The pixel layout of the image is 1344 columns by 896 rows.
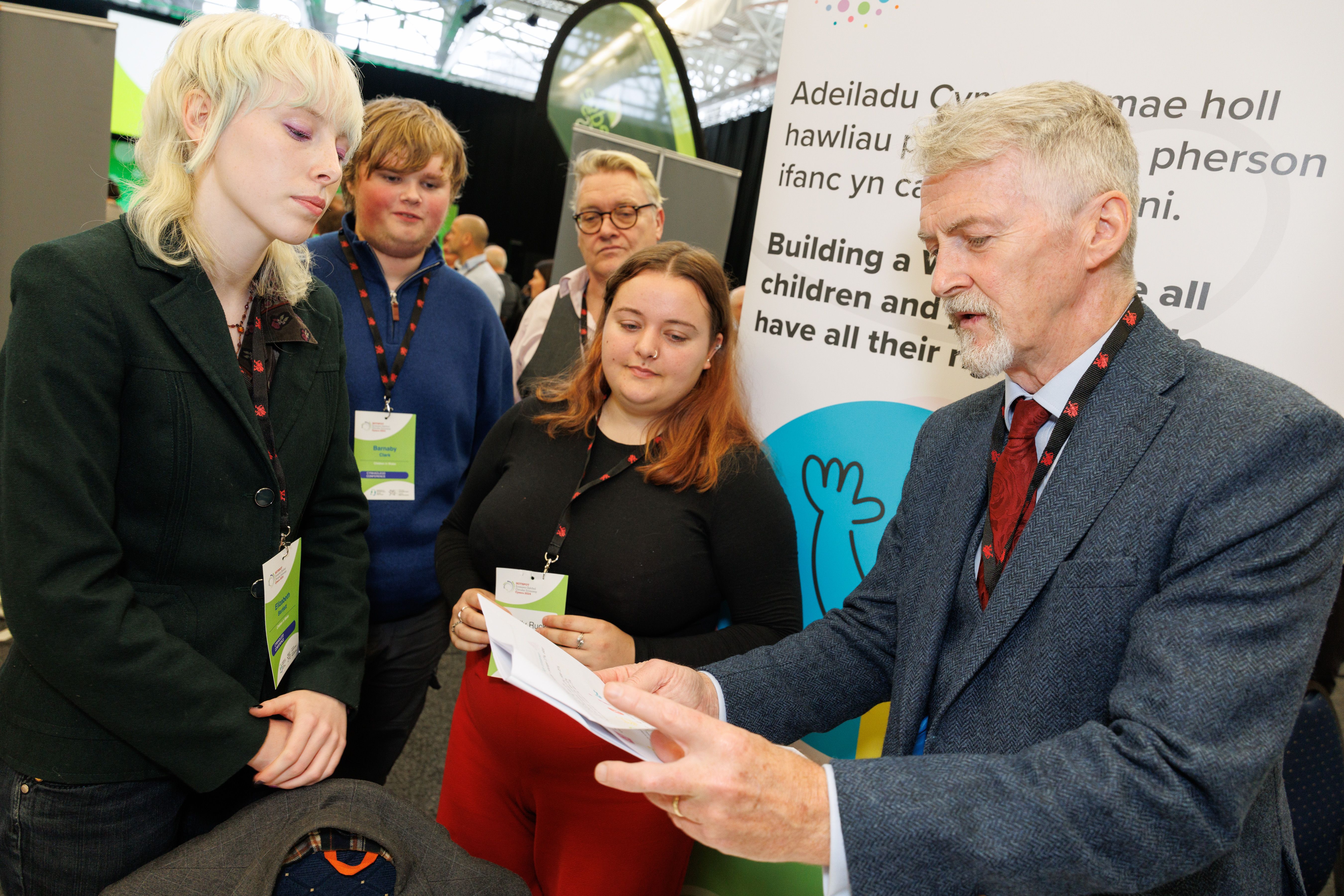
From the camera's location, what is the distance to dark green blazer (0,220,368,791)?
1.09m

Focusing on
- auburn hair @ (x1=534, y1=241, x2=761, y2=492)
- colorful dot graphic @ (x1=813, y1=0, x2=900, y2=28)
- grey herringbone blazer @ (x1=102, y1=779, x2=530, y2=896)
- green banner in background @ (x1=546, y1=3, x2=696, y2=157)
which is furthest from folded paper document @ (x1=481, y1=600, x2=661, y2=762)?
green banner in background @ (x1=546, y1=3, x2=696, y2=157)

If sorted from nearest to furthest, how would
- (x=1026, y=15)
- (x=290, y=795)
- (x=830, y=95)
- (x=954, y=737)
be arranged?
(x=954, y=737)
(x=290, y=795)
(x=1026, y=15)
(x=830, y=95)

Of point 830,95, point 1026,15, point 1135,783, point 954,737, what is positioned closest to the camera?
point 1135,783

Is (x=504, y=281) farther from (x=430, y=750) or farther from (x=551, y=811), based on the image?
(x=551, y=811)

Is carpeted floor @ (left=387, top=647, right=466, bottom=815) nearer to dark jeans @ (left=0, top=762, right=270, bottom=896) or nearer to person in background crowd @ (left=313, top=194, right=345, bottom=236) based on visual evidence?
dark jeans @ (left=0, top=762, right=270, bottom=896)

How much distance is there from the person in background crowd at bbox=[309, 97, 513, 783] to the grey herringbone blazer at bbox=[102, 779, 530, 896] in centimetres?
81

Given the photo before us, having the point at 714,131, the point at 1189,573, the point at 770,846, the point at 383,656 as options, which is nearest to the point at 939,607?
the point at 1189,573

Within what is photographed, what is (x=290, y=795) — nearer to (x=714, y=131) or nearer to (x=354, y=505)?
(x=354, y=505)

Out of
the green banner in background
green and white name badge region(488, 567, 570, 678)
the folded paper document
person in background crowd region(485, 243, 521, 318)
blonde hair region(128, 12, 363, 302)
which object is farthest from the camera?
person in background crowd region(485, 243, 521, 318)

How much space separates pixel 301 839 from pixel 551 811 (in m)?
0.50

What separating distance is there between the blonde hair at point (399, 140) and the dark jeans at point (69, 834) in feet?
4.90

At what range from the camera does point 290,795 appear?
1.25m

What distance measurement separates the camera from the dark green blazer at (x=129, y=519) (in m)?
1.09

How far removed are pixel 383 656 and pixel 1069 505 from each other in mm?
1669
